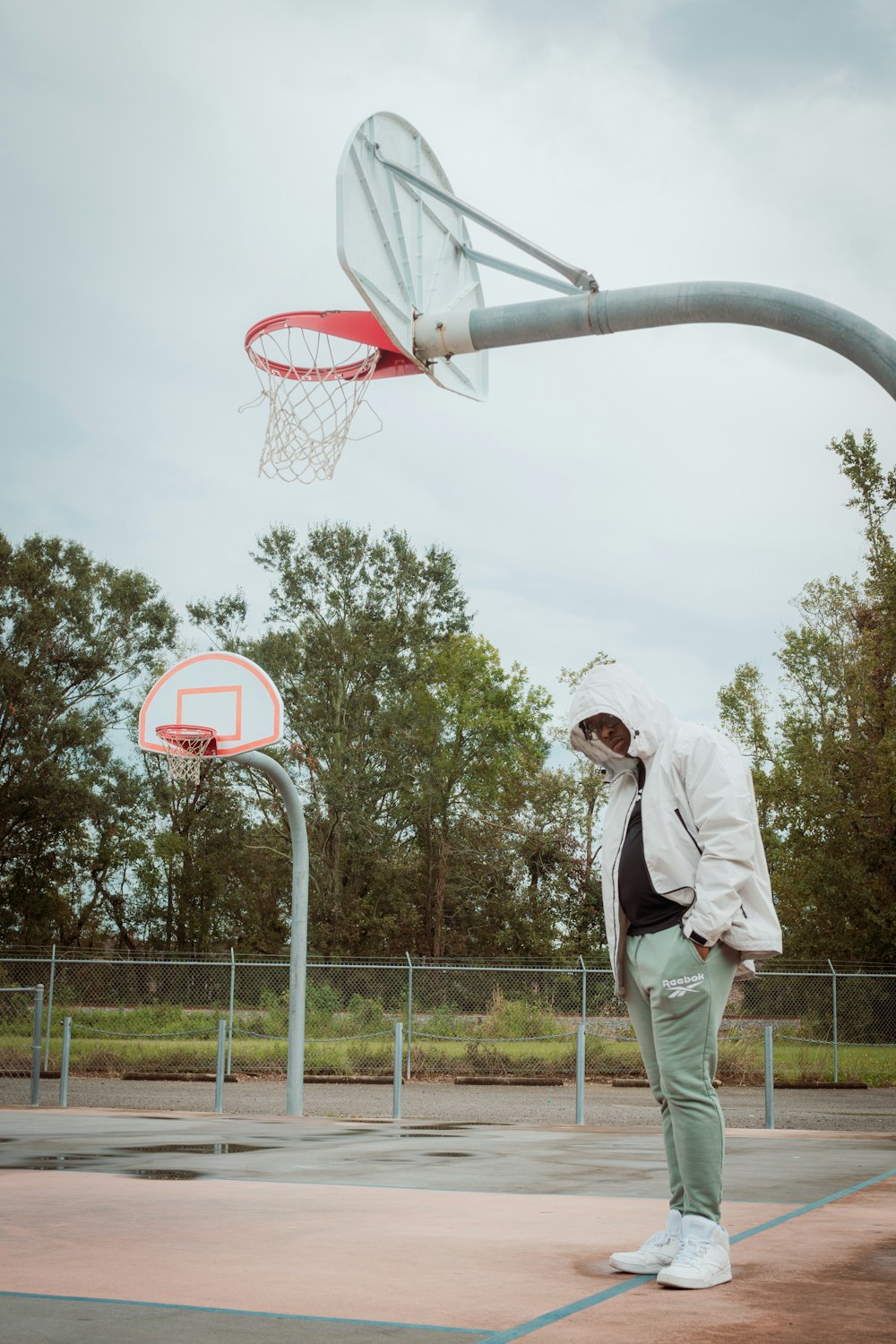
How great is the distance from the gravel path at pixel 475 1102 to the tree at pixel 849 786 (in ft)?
20.7

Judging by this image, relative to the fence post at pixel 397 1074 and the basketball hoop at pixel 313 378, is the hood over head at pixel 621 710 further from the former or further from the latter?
the fence post at pixel 397 1074

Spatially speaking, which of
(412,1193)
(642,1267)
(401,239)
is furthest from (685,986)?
(401,239)

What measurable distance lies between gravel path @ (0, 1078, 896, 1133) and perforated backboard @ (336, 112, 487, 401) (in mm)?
9489

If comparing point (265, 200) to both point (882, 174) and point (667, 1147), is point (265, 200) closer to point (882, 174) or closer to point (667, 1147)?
point (882, 174)

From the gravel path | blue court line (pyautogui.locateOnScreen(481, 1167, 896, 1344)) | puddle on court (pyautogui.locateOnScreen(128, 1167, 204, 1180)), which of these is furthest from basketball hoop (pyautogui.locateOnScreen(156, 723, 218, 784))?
blue court line (pyautogui.locateOnScreen(481, 1167, 896, 1344))

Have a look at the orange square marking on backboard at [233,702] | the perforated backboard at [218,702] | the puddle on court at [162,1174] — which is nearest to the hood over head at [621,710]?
the puddle on court at [162,1174]

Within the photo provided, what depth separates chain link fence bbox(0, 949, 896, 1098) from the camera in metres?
21.0

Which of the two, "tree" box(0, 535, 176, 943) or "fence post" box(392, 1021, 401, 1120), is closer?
"fence post" box(392, 1021, 401, 1120)

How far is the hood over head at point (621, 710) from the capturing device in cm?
412

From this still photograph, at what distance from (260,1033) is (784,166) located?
17.4 meters

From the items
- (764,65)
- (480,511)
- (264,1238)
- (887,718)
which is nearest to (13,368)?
(480,511)

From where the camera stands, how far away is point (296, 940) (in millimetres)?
13195

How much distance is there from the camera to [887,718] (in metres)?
28.2

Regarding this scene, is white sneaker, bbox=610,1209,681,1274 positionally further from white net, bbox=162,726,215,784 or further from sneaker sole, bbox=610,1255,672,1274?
white net, bbox=162,726,215,784
